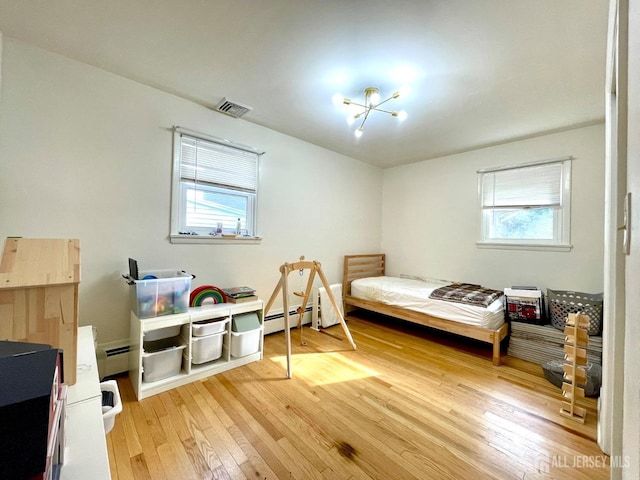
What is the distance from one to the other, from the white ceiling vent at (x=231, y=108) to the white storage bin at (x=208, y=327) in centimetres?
203

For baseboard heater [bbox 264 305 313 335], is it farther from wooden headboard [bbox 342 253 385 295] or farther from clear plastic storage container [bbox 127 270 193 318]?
clear plastic storage container [bbox 127 270 193 318]

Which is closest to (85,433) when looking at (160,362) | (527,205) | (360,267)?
(160,362)

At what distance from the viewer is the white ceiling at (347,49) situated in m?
1.45

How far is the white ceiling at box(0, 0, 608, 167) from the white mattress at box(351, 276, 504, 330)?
6.46 ft

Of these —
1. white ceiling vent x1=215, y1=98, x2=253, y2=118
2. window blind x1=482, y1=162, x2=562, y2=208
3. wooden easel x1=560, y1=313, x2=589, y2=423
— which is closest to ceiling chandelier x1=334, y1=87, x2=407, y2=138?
white ceiling vent x1=215, y1=98, x2=253, y2=118

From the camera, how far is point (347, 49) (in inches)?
67.6

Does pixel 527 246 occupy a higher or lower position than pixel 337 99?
lower

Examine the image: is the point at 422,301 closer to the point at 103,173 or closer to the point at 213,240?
the point at 213,240

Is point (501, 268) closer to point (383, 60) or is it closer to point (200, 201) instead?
point (383, 60)

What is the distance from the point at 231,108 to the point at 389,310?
2928 millimetres

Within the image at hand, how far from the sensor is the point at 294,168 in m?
3.31

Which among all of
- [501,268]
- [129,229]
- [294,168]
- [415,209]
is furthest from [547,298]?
[129,229]

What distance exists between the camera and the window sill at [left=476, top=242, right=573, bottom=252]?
2.84 meters

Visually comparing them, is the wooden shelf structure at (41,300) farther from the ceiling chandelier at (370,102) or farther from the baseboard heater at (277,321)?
the baseboard heater at (277,321)
